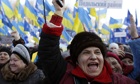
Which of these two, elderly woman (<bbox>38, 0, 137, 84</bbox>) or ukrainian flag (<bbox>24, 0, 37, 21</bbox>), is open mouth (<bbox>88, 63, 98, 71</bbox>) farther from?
ukrainian flag (<bbox>24, 0, 37, 21</bbox>)

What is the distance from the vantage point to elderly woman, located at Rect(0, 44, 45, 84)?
3818mm

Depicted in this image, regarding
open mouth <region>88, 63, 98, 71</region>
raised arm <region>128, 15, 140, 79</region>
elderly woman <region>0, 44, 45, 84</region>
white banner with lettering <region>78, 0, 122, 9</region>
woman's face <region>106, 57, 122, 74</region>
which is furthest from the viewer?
white banner with lettering <region>78, 0, 122, 9</region>

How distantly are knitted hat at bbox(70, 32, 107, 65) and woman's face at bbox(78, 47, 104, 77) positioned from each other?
32 mm

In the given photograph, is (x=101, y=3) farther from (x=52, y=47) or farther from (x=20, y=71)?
(x=52, y=47)

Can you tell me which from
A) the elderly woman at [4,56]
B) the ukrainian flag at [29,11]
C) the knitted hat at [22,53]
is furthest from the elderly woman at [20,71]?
the ukrainian flag at [29,11]

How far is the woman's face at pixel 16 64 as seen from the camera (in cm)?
397

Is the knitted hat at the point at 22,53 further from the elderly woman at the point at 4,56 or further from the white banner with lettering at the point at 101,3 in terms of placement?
the white banner with lettering at the point at 101,3

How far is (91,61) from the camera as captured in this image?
261 centimetres

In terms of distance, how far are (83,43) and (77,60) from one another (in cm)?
16

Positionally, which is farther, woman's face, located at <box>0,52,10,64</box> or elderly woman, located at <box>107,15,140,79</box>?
woman's face, located at <box>0,52,10,64</box>

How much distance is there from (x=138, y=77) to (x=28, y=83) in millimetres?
1467

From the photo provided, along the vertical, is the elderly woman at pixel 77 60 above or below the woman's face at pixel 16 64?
above

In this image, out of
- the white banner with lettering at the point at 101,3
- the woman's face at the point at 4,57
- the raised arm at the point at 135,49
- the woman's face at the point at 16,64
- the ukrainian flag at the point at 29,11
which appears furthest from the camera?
the ukrainian flag at the point at 29,11

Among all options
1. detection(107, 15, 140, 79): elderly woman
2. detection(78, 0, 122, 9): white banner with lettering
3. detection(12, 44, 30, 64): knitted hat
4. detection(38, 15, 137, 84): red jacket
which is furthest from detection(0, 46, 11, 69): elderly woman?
detection(107, 15, 140, 79): elderly woman
